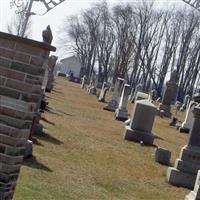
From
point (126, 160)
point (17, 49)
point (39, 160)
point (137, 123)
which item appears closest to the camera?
point (17, 49)

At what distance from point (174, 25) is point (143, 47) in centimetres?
470

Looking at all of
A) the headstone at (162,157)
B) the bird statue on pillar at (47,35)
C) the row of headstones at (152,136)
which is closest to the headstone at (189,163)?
the row of headstones at (152,136)

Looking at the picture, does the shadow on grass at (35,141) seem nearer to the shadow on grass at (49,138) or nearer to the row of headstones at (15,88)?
the shadow on grass at (49,138)

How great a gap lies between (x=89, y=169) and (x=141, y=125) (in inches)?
229

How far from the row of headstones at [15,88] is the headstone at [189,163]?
20.8ft

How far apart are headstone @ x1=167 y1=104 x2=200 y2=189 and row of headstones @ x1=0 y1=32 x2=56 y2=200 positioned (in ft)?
20.8

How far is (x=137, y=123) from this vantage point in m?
16.2

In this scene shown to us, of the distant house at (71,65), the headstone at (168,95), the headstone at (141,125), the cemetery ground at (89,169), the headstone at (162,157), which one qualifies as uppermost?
the distant house at (71,65)

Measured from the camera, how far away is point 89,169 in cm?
1055

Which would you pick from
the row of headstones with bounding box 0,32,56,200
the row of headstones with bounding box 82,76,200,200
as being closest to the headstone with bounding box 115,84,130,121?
the row of headstones with bounding box 82,76,200,200

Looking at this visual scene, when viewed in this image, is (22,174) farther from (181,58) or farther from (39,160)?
(181,58)

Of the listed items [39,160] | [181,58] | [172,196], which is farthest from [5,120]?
[181,58]

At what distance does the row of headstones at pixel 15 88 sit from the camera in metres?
5.31

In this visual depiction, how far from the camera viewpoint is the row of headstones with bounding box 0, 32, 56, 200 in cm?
531
